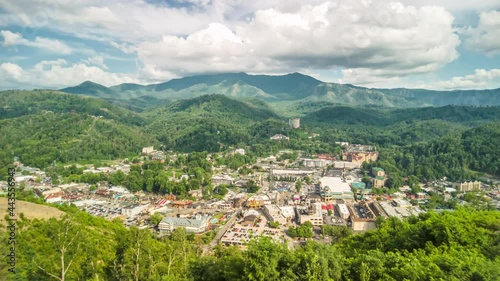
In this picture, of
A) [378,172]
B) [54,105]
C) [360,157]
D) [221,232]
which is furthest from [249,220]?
[54,105]

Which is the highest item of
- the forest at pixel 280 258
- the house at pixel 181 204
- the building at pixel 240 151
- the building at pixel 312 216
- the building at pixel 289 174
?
the forest at pixel 280 258

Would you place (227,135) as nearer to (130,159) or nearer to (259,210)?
(130,159)

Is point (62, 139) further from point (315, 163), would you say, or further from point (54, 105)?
point (54, 105)

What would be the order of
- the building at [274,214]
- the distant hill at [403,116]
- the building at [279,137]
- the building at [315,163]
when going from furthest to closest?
1. the distant hill at [403,116]
2. the building at [279,137]
3. the building at [315,163]
4. the building at [274,214]

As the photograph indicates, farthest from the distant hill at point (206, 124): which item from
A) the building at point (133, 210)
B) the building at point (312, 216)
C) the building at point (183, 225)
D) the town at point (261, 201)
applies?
the building at point (183, 225)

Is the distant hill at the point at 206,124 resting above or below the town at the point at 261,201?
above

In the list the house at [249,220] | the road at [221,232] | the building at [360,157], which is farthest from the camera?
the building at [360,157]

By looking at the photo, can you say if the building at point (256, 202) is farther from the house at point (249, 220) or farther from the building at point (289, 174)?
the building at point (289, 174)
